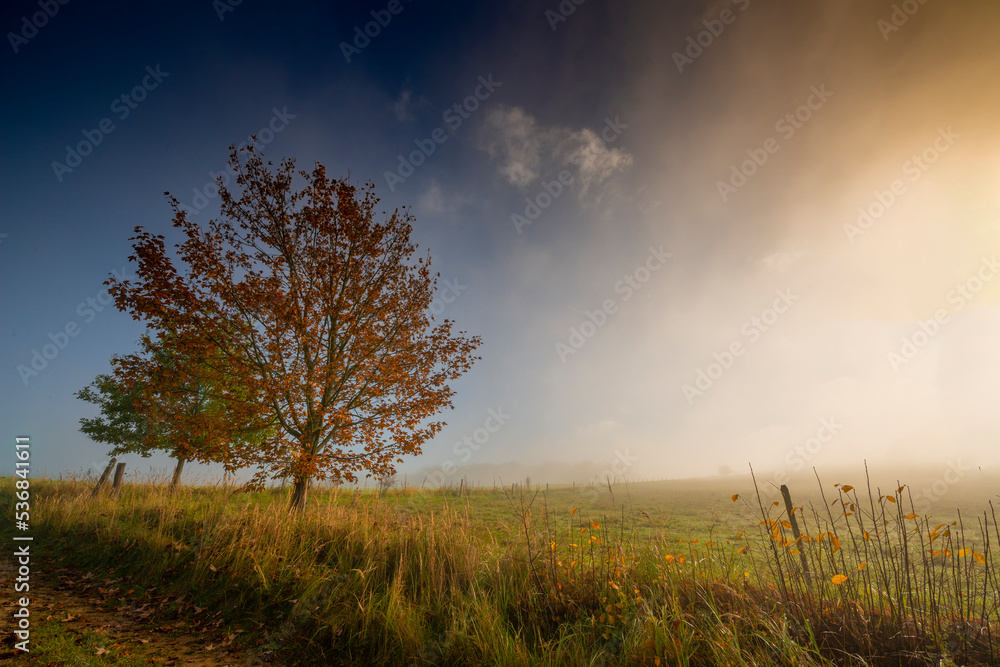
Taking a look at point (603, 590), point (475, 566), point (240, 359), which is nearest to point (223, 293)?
point (240, 359)

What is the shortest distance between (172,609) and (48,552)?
5463 millimetres

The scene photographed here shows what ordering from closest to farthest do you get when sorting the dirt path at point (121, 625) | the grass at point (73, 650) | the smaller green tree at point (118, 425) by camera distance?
1. the grass at point (73, 650)
2. the dirt path at point (121, 625)
3. the smaller green tree at point (118, 425)

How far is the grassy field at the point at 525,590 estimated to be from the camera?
449 cm

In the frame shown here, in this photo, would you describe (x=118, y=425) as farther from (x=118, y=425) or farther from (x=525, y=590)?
(x=525, y=590)

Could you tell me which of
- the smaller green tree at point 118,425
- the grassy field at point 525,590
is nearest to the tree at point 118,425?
the smaller green tree at point 118,425

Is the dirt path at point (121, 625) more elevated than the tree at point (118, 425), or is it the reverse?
the tree at point (118, 425)

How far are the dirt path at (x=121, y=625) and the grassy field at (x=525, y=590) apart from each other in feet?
0.24

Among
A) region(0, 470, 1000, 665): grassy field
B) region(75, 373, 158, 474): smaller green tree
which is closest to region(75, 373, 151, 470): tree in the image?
region(75, 373, 158, 474): smaller green tree

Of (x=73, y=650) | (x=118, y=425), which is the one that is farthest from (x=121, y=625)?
(x=118, y=425)

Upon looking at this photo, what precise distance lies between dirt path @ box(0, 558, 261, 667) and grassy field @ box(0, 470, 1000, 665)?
73 millimetres

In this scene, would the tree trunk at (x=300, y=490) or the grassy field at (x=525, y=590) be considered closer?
the grassy field at (x=525, y=590)

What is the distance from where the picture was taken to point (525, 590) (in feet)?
19.4

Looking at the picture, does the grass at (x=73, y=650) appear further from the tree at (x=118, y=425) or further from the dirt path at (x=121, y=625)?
the tree at (x=118, y=425)

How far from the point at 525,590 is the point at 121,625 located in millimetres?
5687
